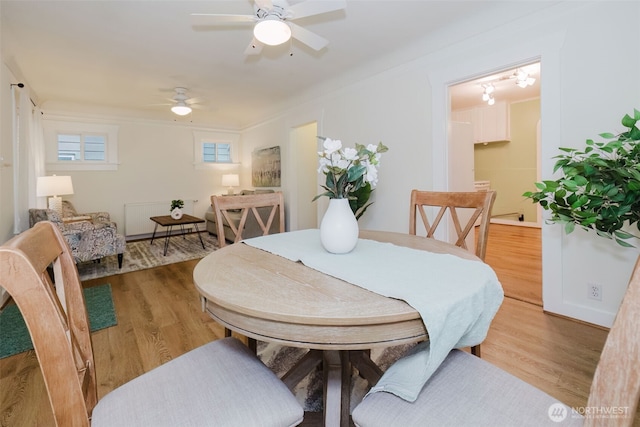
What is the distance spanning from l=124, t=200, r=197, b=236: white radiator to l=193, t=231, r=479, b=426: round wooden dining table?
5.49m

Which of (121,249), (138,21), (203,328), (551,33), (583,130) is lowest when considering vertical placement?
(203,328)

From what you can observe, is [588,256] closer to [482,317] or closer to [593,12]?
[593,12]

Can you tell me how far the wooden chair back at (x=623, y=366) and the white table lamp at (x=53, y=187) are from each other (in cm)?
509

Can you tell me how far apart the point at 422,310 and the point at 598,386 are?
1.04 feet

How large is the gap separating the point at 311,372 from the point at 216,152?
602 centimetres

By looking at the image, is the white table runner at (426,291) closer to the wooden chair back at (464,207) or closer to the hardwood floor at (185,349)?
the wooden chair back at (464,207)

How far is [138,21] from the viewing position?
251 cm

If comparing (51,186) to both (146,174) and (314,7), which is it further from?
(314,7)

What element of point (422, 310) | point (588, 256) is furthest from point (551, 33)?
point (422, 310)

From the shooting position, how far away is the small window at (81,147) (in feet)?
16.8

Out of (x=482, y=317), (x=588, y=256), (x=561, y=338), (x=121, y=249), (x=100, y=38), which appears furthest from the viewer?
(x=121, y=249)

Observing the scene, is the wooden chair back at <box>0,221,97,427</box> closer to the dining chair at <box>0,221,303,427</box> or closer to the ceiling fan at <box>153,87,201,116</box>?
the dining chair at <box>0,221,303,427</box>

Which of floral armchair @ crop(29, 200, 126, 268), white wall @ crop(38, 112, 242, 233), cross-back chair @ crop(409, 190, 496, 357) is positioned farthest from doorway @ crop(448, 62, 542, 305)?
white wall @ crop(38, 112, 242, 233)

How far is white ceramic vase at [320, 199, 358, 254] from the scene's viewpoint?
1163 millimetres
